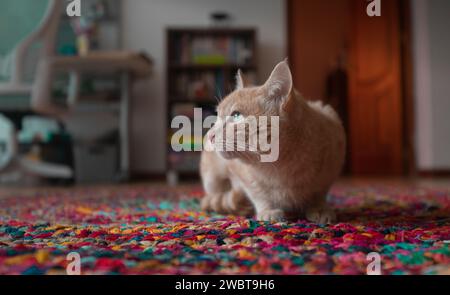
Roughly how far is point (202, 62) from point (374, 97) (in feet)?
7.25

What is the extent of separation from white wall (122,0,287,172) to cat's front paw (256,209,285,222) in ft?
9.59

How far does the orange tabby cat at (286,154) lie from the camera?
3.07ft

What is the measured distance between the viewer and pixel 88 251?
720 millimetres

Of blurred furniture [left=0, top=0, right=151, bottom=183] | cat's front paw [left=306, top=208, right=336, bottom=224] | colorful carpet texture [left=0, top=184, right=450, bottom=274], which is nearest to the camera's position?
colorful carpet texture [left=0, top=184, right=450, bottom=274]

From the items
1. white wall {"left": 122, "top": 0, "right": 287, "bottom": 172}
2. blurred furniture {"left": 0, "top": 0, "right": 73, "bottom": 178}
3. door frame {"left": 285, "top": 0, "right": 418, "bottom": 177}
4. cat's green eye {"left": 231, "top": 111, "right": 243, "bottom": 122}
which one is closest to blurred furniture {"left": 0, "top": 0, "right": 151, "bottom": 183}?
blurred furniture {"left": 0, "top": 0, "right": 73, "bottom": 178}

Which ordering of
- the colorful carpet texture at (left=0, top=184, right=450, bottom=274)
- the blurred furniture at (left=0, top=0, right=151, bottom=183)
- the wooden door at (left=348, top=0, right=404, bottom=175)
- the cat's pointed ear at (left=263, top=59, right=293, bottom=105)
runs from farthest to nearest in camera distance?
A: the wooden door at (left=348, top=0, right=404, bottom=175)
the blurred furniture at (left=0, top=0, right=151, bottom=183)
the cat's pointed ear at (left=263, top=59, right=293, bottom=105)
the colorful carpet texture at (left=0, top=184, right=450, bottom=274)

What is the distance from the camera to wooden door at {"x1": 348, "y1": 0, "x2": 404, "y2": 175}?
14.4ft

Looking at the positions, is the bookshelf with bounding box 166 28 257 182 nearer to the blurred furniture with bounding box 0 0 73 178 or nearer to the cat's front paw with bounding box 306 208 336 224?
the blurred furniture with bounding box 0 0 73 178

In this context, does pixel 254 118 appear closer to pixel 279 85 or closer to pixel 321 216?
pixel 279 85

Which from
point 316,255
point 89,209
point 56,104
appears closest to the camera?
point 316,255
